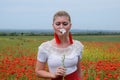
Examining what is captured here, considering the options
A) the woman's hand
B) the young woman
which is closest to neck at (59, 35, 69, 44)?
the young woman

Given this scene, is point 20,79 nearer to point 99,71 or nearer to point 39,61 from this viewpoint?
point 99,71

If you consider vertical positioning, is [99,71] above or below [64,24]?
below

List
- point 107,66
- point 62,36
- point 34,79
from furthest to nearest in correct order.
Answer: point 107,66
point 34,79
point 62,36

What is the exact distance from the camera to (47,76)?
10.9ft

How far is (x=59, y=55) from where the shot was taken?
10.9ft

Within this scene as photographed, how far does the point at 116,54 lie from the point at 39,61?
9665 millimetres

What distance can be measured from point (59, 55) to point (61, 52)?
3 cm

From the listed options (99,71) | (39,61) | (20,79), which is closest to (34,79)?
(20,79)

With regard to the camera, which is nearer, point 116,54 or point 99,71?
point 99,71

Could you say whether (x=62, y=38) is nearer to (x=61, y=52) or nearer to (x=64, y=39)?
(x=64, y=39)

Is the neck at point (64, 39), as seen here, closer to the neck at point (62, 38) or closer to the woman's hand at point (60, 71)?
the neck at point (62, 38)

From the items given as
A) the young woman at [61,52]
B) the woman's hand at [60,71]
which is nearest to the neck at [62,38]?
the young woman at [61,52]

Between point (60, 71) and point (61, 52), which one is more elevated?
point (61, 52)

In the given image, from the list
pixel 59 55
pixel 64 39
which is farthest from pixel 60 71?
pixel 64 39
